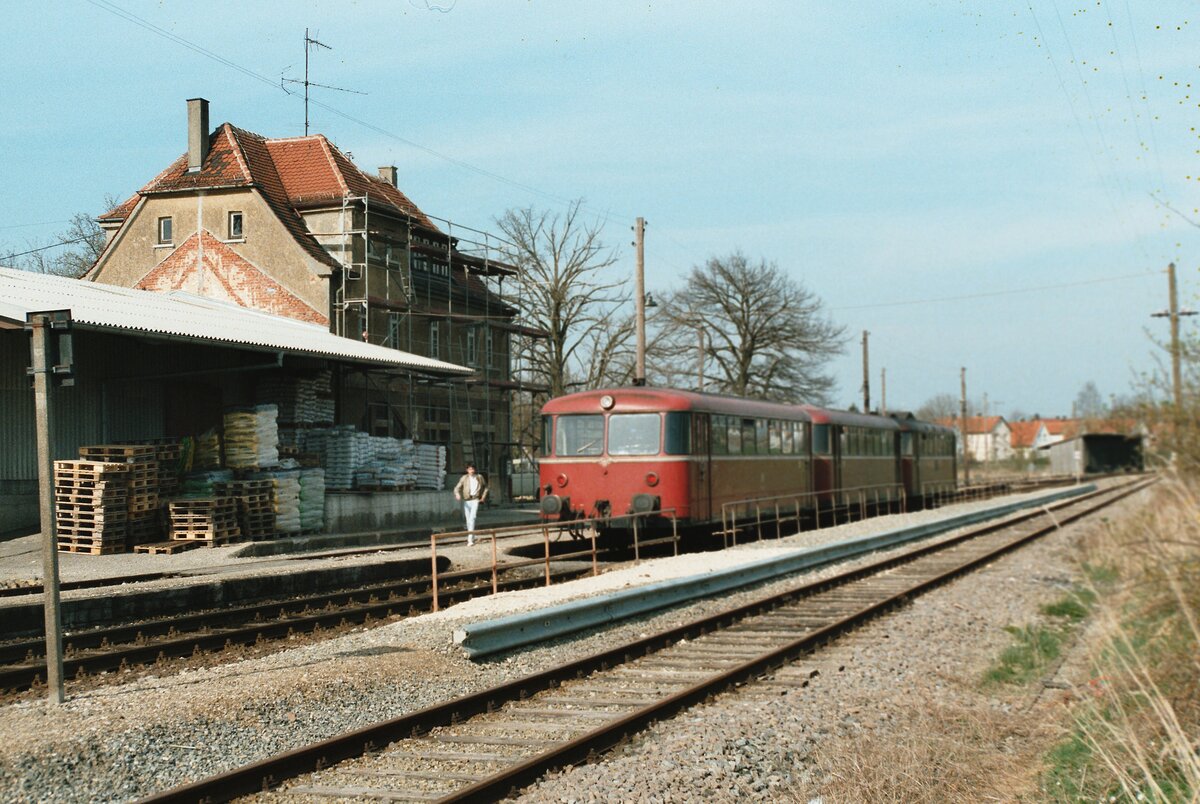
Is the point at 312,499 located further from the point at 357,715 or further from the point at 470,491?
the point at 357,715

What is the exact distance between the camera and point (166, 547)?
801 inches

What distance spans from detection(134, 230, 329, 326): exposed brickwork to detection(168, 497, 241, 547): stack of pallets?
14.5m

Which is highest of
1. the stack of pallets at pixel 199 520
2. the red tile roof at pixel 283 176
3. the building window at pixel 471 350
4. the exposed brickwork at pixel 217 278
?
the red tile roof at pixel 283 176

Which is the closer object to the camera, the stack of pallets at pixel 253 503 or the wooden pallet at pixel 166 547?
the wooden pallet at pixel 166 547

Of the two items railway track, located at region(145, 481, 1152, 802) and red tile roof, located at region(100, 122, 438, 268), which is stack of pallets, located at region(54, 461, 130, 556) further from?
red tile roof, located at region(100, 122, 438, 268)

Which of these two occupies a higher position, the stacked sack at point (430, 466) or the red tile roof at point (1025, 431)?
the red tile roof at point (1025, 431)

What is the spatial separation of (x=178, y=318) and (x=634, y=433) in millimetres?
10130

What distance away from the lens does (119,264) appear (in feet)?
121

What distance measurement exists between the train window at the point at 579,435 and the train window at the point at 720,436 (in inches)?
84.8

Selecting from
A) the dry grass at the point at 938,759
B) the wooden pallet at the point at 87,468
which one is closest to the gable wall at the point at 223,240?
the wooden pallet at the point at 87,468

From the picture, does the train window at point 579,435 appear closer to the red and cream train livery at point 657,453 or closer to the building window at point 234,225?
the red and cream train livery at point 657,453

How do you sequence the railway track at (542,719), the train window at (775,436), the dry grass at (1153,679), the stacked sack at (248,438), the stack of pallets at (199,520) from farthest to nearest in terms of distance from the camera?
1. the train window at (775,436)
2. the stacked sack at (248,438)
3. the stack of pallets at (199,520)
4. the railway track at (542,719)
5. the dry grass at (1153,679)

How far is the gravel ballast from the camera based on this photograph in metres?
6.58

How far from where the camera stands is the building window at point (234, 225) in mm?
36031
